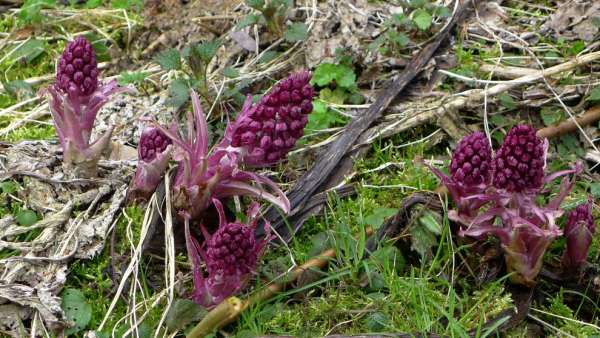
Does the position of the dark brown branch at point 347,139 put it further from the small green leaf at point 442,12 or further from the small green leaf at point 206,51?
the small green leaf at point 206,51

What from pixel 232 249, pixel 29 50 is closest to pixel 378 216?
pixel 232 249

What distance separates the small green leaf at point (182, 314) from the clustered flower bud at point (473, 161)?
1021 mm

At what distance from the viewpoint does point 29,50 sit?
4516mm

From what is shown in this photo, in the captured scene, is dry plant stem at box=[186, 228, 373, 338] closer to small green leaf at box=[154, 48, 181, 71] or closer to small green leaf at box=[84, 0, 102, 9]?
small green leaf at box=[154, 48, 181, 71]

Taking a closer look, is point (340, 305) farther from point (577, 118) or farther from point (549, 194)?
point (577, 118)

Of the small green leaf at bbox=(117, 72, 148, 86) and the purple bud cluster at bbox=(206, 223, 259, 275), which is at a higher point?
the small green leaf at bbox=(117, 72, 148, 86)

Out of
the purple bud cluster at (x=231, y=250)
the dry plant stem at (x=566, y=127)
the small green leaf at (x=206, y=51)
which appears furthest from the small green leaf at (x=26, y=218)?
the dry plant stem at (x=566, y=127)

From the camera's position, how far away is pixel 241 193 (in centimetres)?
311

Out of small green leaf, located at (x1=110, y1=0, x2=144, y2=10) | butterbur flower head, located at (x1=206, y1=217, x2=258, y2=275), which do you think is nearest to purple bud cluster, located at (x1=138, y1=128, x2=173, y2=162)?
butterbur flower head, located at (x1=206, y1=217, x2=258, y2=275)

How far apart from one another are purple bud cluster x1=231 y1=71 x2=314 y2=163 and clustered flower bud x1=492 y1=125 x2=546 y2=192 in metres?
0.71

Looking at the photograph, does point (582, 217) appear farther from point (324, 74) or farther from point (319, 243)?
point (324, 74)

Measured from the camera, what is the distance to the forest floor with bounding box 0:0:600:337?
288 cm

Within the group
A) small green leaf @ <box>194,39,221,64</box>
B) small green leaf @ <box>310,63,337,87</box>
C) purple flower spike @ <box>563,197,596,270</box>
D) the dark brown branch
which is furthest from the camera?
small green leaf @ <box>310,63,337,87</box>

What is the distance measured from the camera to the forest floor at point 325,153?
288cm
